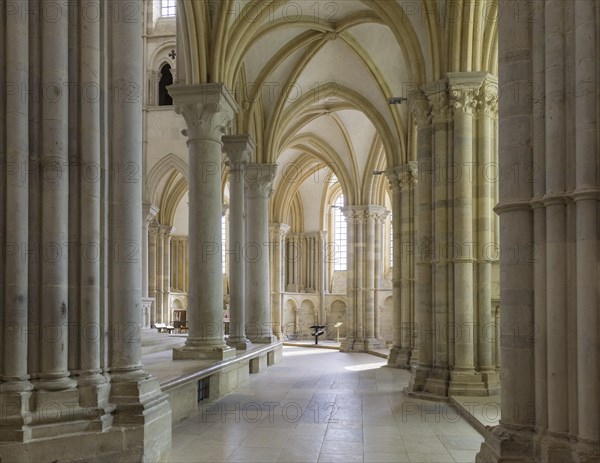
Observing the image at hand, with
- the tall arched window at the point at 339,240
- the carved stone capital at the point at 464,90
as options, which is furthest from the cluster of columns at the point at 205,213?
the tall arched window at the point at 339,240

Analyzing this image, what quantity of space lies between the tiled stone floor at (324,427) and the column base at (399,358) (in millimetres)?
3282

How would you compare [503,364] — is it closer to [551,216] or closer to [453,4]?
[551,216]

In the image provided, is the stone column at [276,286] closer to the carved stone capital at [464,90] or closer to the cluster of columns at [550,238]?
the carved stone capital at [464,90]

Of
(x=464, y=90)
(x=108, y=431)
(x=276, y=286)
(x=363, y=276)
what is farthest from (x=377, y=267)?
(x=108, y=431)

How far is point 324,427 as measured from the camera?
9.15m

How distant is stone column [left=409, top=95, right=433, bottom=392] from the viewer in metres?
12.0

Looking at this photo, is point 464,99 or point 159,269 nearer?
point 464,99

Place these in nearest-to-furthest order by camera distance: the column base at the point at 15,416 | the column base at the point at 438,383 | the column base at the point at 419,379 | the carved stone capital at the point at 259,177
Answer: the column base at the point at 15,416 → the column base at the point at 438,383 → the column base at the point at 419,379 → the carved stone capital at the point at 259,177

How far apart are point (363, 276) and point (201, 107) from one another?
1379cm

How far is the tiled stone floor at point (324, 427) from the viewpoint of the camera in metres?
7.58

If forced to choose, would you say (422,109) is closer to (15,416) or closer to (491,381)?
(491,381)

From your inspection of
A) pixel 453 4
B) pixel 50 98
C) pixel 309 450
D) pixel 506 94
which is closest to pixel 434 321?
pixel 309 450

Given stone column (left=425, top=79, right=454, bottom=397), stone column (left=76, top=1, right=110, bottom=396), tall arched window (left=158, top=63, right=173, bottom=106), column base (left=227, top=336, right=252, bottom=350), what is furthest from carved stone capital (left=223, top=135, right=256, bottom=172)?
stone column (left=76, top=1, right=110, bottom=396)

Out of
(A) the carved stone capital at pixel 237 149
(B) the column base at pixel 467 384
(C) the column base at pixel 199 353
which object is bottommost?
(B) the column base at pixel 467 384
